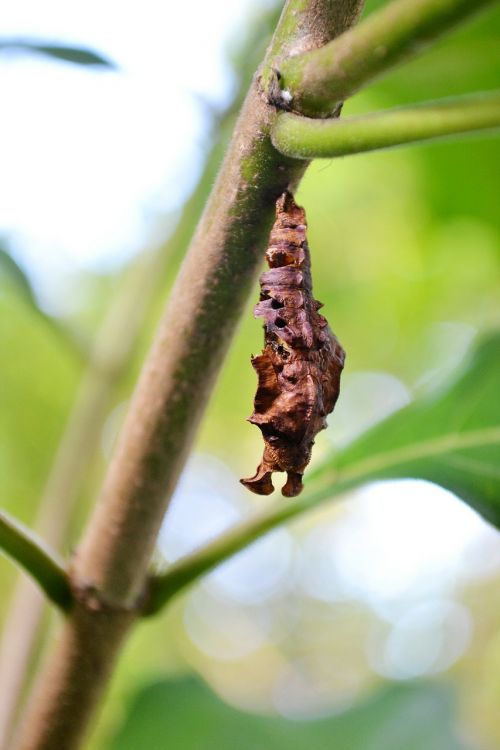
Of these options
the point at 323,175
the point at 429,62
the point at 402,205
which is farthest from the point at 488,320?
the point at 429,62

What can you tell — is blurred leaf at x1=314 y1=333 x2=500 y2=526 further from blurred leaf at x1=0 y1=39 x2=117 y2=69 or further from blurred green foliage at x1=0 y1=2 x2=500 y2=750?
blurred leaf at x1=0 y1=39 x2=117 y2=69

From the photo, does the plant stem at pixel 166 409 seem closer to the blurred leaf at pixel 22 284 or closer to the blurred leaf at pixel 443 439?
the blurred leaf at pixel 443 439

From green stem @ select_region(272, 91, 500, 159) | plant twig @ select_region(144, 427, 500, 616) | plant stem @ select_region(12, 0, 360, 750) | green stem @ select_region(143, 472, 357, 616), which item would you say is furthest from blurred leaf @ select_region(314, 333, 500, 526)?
green stem @ select_region(272, 91, 500, 159)

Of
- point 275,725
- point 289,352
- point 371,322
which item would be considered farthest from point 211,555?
point 371,322

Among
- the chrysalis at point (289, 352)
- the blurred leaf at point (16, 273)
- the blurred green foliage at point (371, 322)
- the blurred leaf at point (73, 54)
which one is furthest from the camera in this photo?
the blurred green foliage at point (371, 322)

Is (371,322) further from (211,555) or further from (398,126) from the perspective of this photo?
(398,126)

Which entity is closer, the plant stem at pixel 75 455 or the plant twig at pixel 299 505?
the plant twig at pixel 299 505

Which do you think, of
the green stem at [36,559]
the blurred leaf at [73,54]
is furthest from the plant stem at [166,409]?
the blurred leaf at [73,54]

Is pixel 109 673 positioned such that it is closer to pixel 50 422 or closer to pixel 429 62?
pixel 429 62
